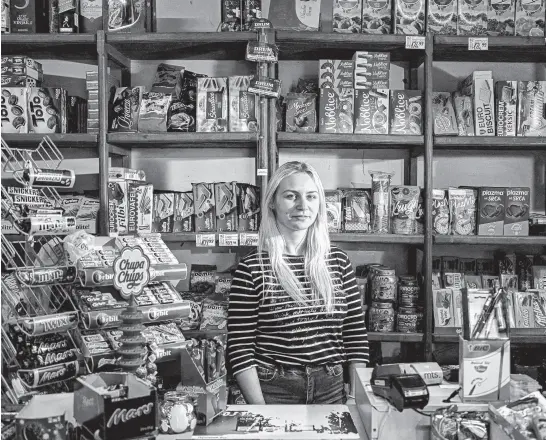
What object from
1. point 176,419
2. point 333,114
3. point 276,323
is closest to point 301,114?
point 333,114

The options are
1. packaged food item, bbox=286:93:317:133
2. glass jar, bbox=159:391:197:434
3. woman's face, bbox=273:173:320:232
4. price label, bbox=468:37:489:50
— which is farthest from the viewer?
packaged food item, bbox=286:93:317:133

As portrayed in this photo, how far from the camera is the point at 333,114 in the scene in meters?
3.02

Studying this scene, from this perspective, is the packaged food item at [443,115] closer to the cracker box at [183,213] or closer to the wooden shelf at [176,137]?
the wooden shelf at [176,137]

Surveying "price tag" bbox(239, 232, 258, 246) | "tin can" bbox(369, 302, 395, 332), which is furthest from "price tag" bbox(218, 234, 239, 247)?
"tin can" bbox(369, 302, 395, 332)

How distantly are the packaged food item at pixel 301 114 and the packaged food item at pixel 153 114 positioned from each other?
0.66m

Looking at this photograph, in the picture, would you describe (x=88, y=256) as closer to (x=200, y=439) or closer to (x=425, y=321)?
(x=200, y=439)

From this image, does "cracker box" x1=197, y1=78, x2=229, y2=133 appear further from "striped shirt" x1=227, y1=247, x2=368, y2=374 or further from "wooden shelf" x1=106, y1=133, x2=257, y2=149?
"striped shirt" x1=227, y1=247, x2=368, y2=374

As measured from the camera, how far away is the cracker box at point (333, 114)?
3.02 metres

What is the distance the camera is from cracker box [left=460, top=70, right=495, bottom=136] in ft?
9.90

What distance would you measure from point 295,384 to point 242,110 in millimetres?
1566

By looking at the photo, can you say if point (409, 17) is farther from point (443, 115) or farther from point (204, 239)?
point (204, 239)

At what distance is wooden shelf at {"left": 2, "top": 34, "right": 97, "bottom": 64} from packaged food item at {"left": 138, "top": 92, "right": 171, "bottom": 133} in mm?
425

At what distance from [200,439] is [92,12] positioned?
7.99 feet

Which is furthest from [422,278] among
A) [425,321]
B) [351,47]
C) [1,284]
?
[1,284]
